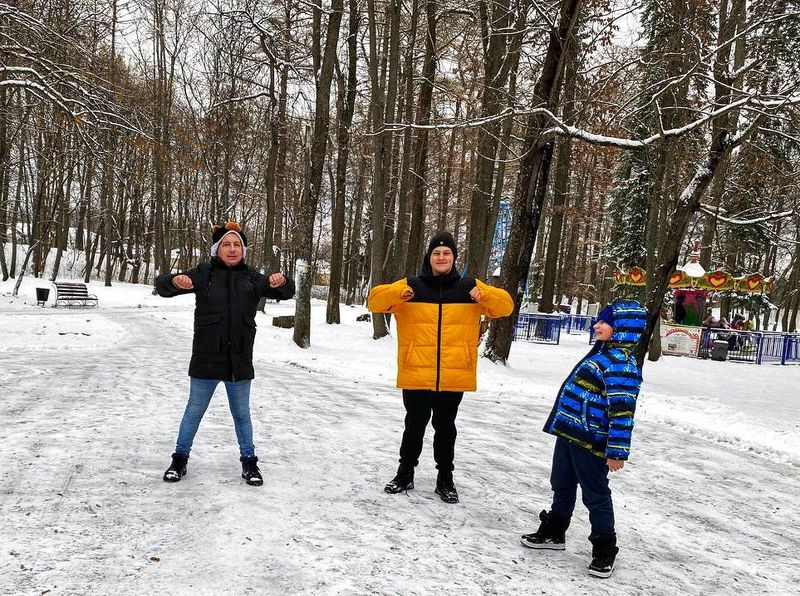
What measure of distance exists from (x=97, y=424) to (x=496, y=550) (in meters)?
4.11

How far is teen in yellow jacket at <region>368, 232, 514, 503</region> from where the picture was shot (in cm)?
427

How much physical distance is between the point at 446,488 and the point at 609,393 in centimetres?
166

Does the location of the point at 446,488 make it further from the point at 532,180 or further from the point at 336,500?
the point at 532,180

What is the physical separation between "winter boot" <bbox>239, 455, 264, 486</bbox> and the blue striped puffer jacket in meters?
2.23

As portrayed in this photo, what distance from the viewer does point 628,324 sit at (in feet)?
11.2

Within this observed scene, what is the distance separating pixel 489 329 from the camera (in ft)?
43.5

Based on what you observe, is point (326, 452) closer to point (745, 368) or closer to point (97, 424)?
point (97, 424)

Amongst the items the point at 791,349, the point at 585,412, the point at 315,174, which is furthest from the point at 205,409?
the point at 791,349

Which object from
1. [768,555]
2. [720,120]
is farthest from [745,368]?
[768,555]

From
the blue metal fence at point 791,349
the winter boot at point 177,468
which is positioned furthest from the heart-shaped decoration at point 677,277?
the winter boot at point 177,468

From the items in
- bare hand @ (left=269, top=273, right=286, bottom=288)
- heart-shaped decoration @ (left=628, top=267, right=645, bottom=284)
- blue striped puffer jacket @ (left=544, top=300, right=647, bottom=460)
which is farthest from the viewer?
heart-shaped decoration @ (left=628, top=267, right=645, bottom=284)

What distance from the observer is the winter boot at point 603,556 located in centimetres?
346

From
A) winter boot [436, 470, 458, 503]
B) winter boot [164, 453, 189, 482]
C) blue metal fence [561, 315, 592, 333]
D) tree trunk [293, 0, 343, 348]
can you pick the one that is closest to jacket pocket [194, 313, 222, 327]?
winter boot [164, 453, 189, 482]

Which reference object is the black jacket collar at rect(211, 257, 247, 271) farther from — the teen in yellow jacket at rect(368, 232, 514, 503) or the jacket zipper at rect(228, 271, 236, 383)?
the teen in yellow jacket at rect(368, 232, 514, 503)
